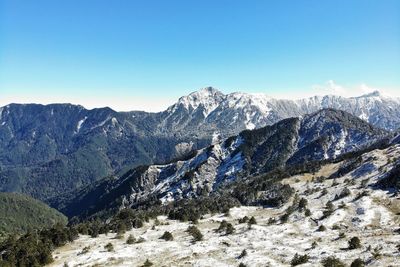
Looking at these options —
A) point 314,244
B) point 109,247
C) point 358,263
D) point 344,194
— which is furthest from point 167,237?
point 344,194

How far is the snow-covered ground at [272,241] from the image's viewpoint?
74375 millimetres

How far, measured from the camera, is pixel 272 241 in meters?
92.6

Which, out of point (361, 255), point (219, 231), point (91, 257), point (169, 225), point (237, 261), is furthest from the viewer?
point (169, 225)

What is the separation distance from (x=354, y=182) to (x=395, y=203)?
141 ft

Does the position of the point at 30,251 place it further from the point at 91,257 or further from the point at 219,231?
the point at 219,231

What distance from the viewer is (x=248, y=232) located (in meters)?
106

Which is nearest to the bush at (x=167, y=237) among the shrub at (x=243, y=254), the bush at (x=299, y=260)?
the shrub at (x=243, y=254)

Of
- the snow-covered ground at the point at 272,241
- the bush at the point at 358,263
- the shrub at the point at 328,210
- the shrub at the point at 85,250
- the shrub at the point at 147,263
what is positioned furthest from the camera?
the shrub at the point at 328,210

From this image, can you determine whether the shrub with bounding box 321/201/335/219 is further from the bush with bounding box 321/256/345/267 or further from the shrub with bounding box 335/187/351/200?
the bush with bounding box 321/256/345/267

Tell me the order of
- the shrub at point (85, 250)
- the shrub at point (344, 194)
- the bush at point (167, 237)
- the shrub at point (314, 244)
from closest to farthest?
the shrub at point (314, 244) < the shrub at point (85, 250) < the bush at point (167, 237) < the shrub at point (344, 194)

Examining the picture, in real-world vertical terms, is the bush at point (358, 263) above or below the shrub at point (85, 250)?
above

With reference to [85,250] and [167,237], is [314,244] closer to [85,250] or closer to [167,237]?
[167,237]

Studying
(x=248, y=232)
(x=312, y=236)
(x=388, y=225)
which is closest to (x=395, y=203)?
(x=388, y=225)

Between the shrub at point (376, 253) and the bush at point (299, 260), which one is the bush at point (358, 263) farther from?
the bush at point (299, 260)
